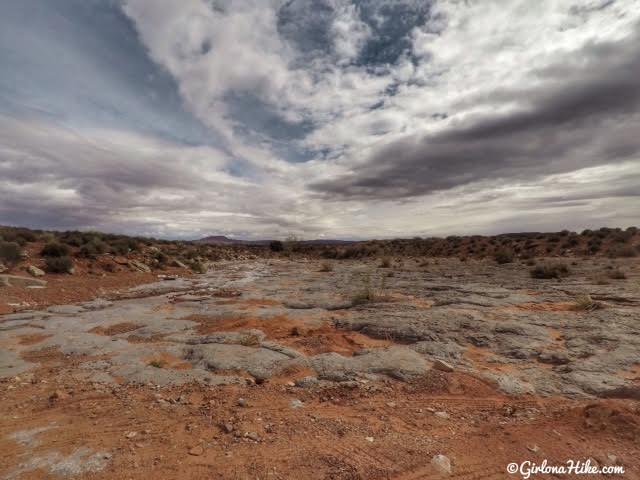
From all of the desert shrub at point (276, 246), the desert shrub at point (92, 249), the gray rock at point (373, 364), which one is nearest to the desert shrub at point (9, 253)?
the desert shrub at point (92, 249)

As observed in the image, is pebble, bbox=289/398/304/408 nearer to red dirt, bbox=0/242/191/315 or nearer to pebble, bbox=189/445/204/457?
pebble, bbox=189/445/204/457

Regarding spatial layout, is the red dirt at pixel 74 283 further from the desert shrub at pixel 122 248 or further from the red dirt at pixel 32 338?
the red dirt at pixel 32 338

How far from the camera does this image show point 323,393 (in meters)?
4.81

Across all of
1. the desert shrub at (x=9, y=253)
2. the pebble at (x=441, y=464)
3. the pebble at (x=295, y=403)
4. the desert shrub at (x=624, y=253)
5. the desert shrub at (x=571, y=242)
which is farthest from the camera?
the desert shrub at (x=571, y=242)

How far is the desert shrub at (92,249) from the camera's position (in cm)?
2020

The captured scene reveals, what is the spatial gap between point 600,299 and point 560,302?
4.38ft

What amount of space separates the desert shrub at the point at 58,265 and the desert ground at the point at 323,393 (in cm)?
844

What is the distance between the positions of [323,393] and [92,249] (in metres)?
23.0

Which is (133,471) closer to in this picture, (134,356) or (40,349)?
(134,356)

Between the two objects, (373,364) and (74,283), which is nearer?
(373,364)

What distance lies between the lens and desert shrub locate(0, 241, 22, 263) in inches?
596

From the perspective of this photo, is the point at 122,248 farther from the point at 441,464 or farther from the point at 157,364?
the point at 441,464

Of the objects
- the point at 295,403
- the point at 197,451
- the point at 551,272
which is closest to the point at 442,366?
the point at 295,403

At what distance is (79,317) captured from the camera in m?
9.65
